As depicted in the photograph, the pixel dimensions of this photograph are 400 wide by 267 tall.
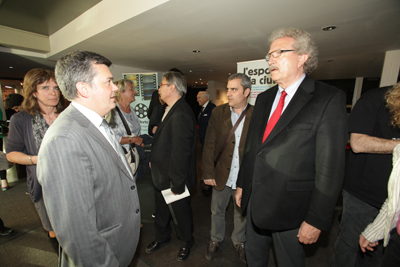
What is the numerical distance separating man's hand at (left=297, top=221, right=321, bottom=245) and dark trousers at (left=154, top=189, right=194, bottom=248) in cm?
117

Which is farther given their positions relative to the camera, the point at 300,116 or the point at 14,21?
the point at 14,21

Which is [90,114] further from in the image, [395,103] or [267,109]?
[395,103]

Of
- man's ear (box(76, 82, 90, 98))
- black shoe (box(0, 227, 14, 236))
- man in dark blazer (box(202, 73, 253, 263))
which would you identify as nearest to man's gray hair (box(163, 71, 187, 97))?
man in dark blazer (box(202, 73, 253, 263))

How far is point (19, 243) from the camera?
7.56 feet

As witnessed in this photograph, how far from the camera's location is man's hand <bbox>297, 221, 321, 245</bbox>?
3.67ft

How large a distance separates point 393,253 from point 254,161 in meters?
0.80

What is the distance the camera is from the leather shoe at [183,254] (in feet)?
6.54

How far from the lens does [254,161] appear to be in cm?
133

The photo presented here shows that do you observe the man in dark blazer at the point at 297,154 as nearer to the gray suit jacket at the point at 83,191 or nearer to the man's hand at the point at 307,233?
the man's hand at the point at 307,233

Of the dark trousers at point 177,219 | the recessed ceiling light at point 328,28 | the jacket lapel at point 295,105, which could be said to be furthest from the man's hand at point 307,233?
the recessed ceiling light at point 328,28

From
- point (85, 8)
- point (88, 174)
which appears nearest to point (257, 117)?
point (88, 174)

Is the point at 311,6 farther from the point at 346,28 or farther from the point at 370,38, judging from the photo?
the point at 370,38

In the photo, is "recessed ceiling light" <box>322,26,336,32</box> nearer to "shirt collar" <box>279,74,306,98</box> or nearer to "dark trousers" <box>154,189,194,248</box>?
"shirt collar" <box>279,74,306,98</box>

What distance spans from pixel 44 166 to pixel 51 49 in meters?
6.75
